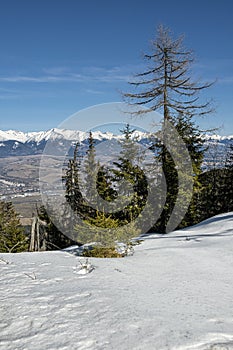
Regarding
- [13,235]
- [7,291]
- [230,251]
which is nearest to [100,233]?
[230,251]

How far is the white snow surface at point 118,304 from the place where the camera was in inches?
118

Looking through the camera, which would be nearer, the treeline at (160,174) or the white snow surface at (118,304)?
the white snow surface at (118,304)

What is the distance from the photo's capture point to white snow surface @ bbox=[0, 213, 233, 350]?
118 inches

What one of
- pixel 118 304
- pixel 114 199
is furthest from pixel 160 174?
pixel 118 304

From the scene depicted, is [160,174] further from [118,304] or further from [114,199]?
[118,304]

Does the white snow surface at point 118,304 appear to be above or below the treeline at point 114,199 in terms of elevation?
below

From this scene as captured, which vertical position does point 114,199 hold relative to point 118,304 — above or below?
above

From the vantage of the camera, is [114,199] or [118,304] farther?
[114,199]

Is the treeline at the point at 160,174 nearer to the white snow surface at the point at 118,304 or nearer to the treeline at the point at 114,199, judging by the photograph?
the treeline at the point at 114,199

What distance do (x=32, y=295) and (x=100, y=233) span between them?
4210 millimetres

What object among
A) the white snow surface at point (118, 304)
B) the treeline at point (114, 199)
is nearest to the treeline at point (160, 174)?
the treeline at point (114, 199)

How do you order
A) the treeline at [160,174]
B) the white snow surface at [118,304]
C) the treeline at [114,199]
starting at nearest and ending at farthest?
the white snow surface at [118,304] < the treeline at [114,199] < the treeline at [160,174]

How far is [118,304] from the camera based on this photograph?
156 inches

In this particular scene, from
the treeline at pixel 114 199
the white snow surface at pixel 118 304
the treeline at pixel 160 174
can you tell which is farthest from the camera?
the treeline at pixel 160 174
